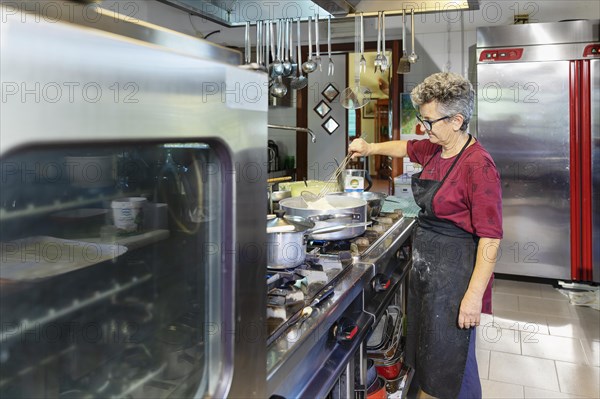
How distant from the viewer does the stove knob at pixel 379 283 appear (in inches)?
69.8

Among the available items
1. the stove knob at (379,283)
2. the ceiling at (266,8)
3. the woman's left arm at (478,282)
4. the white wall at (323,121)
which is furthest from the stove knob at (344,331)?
the white wall at (323,121)

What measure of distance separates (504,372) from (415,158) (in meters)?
1.43

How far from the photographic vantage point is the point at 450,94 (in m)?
1.86

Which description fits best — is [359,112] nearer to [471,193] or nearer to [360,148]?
[360,148]

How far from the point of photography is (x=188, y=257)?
670 millimetres

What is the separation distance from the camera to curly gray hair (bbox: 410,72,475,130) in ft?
6.10

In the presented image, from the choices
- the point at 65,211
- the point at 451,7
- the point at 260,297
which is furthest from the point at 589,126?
the point at 65,211

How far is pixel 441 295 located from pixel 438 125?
27.7 inches

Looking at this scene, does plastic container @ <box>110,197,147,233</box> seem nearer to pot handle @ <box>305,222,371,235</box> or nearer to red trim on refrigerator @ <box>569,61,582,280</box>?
pot handle @ <box>305,222,371,235</box>

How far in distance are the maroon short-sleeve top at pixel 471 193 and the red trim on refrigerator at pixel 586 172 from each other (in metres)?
2.73

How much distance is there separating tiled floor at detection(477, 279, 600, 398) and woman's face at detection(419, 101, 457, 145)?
4.80 feet

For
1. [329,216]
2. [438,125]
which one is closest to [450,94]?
[438,125]

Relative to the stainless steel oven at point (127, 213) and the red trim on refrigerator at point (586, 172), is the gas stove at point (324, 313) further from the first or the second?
the red trim on refrigerator at point (586, 172)

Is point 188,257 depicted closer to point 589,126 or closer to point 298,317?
point 298,317
